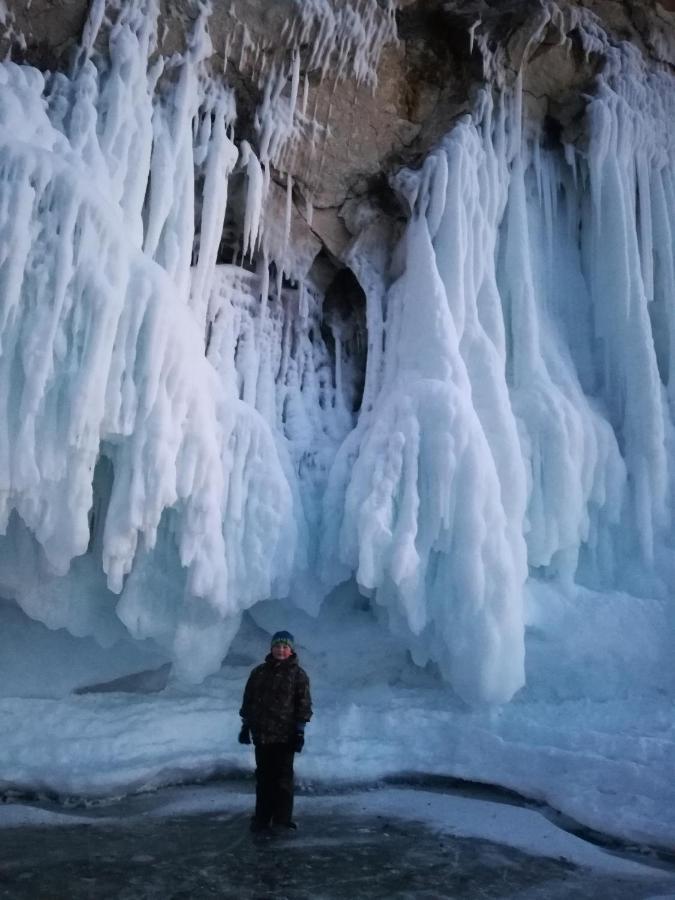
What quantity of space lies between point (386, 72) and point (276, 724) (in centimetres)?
810

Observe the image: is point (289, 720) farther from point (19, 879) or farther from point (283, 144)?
point (283, 144)

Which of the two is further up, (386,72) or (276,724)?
(386,72)

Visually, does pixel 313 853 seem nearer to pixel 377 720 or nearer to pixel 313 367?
pixel 377 720

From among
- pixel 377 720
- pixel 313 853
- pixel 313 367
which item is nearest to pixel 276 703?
Result: pixel 313 853

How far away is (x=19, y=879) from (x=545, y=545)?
21.1ft

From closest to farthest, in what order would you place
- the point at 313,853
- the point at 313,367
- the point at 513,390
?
the point at 313,853 < the point at 513,390 < the point at 313,367

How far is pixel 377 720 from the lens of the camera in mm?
8523

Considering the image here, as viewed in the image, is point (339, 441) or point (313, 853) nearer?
point (313, 853)

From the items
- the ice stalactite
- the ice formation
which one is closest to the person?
the ice formation

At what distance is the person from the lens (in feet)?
18.9

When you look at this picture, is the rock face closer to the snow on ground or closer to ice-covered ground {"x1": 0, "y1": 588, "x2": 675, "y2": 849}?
ice-covered ground {"x1": 0, "y1": 588, "x2": 675, "y2": 849}

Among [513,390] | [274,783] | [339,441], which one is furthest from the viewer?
[339,441]

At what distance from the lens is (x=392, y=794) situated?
7.37 m

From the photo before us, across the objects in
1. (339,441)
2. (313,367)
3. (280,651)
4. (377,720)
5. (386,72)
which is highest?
(386,72)
